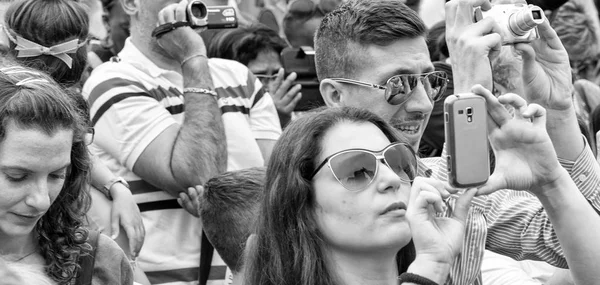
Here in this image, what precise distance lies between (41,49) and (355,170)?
→ 5.60 ft

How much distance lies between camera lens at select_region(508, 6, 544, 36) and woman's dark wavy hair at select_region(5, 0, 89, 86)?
176cm

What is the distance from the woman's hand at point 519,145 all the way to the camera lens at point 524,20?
17.5 inches

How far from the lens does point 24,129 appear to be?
9.35 feet

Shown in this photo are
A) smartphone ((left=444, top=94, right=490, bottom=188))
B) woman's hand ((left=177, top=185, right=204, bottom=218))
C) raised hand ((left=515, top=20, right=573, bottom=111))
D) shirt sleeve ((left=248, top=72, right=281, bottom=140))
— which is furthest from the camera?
shirt sleeve ((left=248, top=72, right=281, bottom=140))

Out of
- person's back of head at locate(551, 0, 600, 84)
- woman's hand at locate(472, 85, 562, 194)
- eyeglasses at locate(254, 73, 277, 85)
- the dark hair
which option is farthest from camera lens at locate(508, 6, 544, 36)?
person's back of head at locate(551, 0, 600, 84)

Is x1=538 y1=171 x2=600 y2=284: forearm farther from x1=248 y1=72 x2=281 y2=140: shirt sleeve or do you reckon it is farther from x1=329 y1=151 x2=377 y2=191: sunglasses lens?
x1=248 y1=72 x2=281 y2=140: shirt sleeve

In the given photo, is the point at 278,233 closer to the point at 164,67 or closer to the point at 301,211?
the point at 301,211

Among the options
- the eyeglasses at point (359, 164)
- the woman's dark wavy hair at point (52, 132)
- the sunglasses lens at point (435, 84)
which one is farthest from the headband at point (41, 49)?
the eyeglasses at point (359, 164)

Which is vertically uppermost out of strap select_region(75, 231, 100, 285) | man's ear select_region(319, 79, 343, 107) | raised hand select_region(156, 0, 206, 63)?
man's ear select_region(319, 79, 343, 107)

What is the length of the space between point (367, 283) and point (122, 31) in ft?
11.0

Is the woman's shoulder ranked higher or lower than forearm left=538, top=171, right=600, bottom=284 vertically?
lower

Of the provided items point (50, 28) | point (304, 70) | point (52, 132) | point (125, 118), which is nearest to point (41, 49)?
point (50, 28)

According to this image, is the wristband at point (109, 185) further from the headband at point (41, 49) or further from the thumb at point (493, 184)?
the thumb at point (493, 184)

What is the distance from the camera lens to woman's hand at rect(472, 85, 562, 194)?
104 inches
